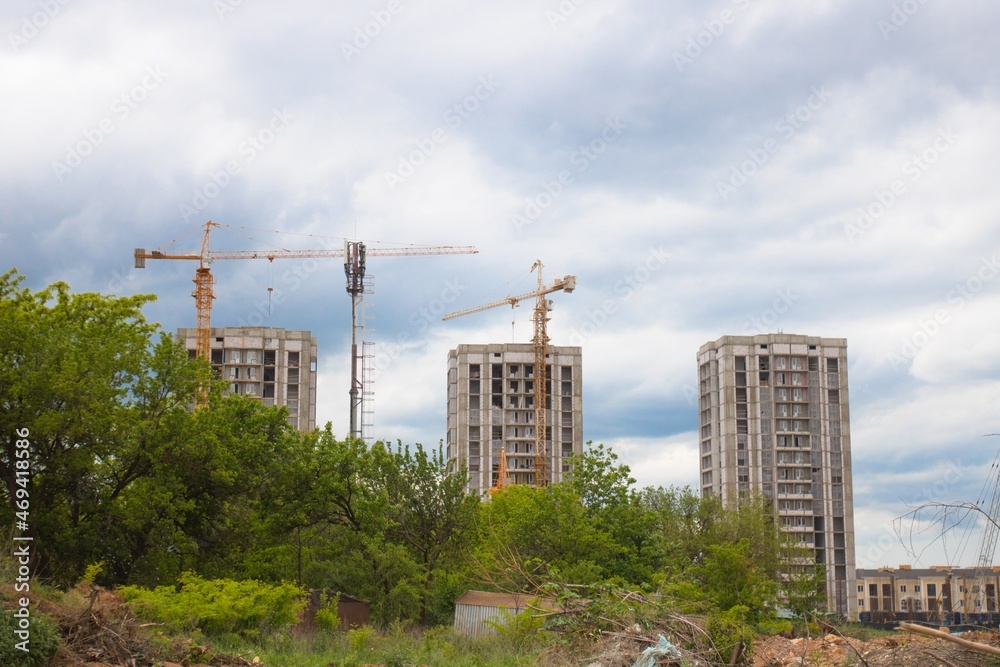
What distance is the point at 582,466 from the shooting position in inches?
1521

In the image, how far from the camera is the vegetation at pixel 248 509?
2684 cm

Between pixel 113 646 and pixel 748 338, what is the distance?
9650 cm

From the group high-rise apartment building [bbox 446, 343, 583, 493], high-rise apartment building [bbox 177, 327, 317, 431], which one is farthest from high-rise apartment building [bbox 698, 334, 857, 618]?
high-rise apartment building [bbox 177, 327, 317, 431]

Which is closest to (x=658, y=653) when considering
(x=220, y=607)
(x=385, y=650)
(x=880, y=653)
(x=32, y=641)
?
(x=880, y=653)

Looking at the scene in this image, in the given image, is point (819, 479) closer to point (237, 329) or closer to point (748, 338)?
point (748, 338)

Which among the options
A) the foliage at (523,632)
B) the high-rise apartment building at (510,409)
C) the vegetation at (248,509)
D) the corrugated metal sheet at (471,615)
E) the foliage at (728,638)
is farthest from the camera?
the high-rise apartment building at (510,409)

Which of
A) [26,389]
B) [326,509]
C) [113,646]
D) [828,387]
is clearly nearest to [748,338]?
[828,387]

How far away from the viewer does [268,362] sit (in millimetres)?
104812

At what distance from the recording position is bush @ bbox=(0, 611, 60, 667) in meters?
13.1

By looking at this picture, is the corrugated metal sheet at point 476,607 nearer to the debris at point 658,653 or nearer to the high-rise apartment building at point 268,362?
the debris at point 658,653

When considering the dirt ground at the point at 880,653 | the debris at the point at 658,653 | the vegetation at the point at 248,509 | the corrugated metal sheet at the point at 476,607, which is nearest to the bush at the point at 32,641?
the vegetation at the point at 248,509

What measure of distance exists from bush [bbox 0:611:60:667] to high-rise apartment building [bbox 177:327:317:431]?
89.7 meters

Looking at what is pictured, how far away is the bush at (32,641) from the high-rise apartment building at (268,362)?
294 ft

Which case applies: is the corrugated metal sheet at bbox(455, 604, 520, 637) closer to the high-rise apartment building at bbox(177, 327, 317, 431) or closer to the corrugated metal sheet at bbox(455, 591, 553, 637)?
the corrugated metal sheet at bbox(455, 591, 553, 637)
